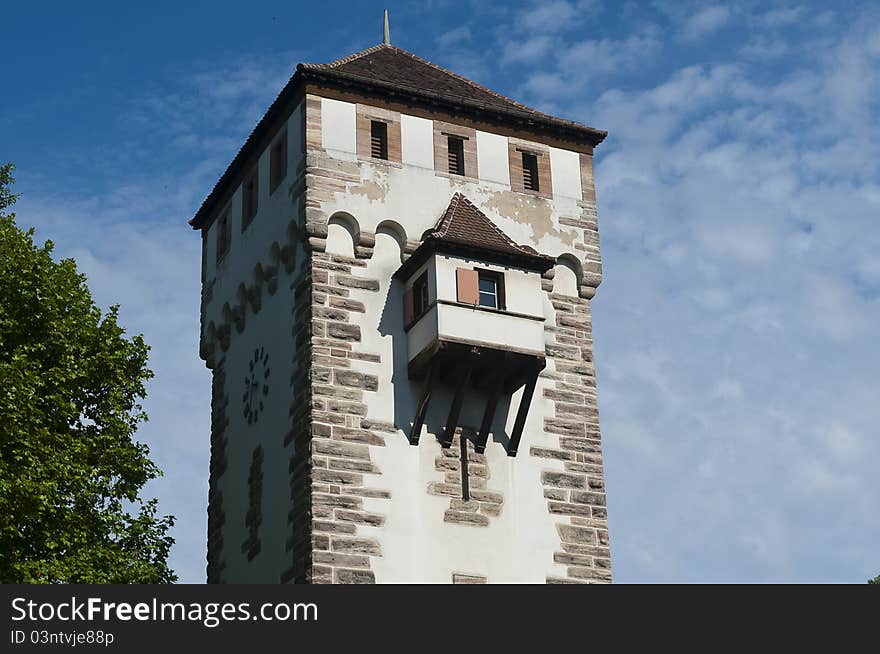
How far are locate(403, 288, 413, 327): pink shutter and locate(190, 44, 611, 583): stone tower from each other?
4cm

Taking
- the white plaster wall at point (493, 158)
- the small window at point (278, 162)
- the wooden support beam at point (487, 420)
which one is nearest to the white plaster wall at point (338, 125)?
the small window at point (278, 162)

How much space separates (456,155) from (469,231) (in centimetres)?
240

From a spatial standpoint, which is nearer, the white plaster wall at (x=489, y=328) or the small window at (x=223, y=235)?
the white plaster wall at (x=489, y=328)

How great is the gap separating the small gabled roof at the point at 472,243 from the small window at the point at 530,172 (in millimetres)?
1718

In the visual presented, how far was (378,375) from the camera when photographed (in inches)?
1116

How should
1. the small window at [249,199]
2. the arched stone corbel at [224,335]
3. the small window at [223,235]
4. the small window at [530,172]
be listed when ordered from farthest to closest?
1. the small window at [223,235]
2. the arched stone corbel at [224,335]
3. the small window at [249,199]
4. the small window at [530,172]

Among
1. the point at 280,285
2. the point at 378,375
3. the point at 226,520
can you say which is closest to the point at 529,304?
the point at 378,375

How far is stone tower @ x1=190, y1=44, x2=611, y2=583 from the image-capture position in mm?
27547

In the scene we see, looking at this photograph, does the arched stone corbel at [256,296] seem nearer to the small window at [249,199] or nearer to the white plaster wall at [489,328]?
the small window at [249,199]

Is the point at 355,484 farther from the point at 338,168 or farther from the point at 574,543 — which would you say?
the point at 338,168

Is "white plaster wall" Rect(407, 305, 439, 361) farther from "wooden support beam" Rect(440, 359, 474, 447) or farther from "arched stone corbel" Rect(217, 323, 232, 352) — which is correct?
"arched stone corbel" Rect(217, 323, 232, 352)

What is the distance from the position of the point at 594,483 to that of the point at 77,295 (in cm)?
1010

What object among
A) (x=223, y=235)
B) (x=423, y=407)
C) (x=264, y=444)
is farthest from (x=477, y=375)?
(x=223, y=235)

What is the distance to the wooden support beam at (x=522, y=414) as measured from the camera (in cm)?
2862
